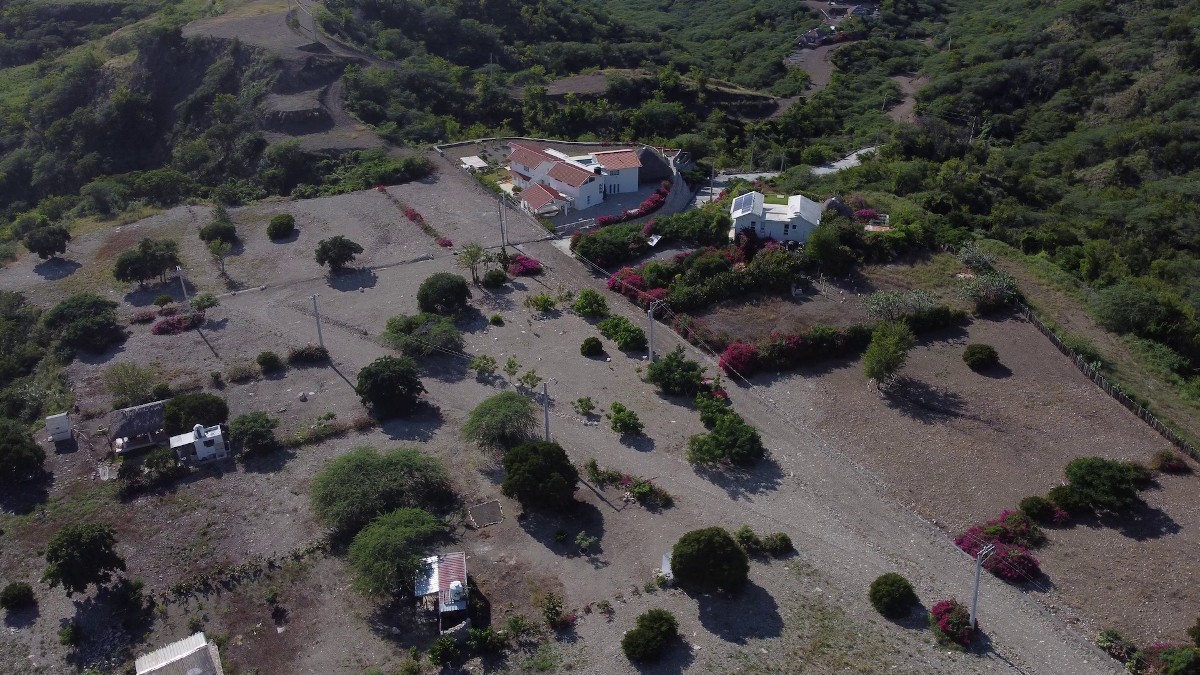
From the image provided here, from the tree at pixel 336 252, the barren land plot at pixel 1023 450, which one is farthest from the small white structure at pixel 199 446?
the barren land plot at pixel 1023 450

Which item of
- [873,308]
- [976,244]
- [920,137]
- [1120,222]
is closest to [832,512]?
[873,308]

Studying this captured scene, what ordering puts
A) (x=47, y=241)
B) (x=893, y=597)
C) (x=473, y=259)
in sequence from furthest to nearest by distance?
(x=47, y=241) → (x=473, y=259) → (x=893, y=597)

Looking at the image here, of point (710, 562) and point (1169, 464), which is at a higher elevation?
point (710, 562)

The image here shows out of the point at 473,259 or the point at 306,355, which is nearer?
the point at 306,355

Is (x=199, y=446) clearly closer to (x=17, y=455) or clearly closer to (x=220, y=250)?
(x=17, y=455)

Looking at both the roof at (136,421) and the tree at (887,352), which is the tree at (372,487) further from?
the tree at (887,352)

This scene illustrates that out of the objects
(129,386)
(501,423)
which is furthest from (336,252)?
(501,423)

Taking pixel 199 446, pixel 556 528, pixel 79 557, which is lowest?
pixel 199 446
